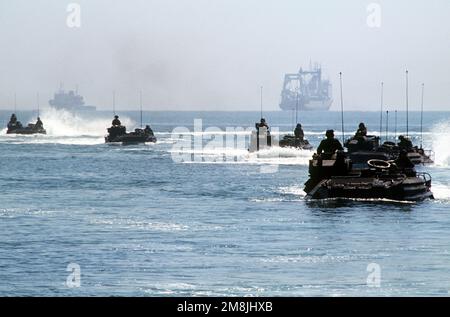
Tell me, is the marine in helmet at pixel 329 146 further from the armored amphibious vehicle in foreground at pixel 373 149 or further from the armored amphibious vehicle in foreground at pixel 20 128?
the armored amphibious vehicle in foreground at pixel 20 128

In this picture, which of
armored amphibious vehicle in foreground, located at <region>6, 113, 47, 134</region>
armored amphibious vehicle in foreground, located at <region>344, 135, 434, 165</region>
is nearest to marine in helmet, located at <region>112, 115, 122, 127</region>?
armored amphibious vehicle in foreground, located at <region>6, 113, 47, 134</region>

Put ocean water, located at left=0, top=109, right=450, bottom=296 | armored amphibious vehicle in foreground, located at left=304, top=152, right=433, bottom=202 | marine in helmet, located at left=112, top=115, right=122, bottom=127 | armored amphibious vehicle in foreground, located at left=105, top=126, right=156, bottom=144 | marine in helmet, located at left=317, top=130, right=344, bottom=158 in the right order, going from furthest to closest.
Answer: armored amphibious vehicle in foreground, located at left=105, top=126, right=156, bottom=144 < marine in helmet, located at left=112, top=115, right=122, bottom=127 < marine in helmet, located at left=317, top=130, right=344, bottom=158 < armored amphibious vehicle in foreground, located at left=304, top=152, right=433, bottom=202 < ocean water, located at left=0, top=109, right=450, bottom=296

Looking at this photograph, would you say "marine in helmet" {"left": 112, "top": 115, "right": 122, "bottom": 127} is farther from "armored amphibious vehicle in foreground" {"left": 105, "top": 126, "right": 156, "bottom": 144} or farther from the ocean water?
the ocean water

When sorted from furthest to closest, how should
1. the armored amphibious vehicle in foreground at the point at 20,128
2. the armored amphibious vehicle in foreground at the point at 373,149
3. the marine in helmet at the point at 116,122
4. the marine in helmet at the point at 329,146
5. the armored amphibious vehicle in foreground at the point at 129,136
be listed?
the armored amphibious vehicle in foreground at the point at 20,128 → the armored amphibious vehicle in foreground at the point at 129,136 → the marine in helmet at the point at 116,122 → the armored amphibious vehicle in foreground at the point at 373,149 → the marine in helmet at the point at 329,146

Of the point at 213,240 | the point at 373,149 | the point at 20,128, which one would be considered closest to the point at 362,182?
the point at 213,240

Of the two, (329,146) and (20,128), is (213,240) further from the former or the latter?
(20,128)

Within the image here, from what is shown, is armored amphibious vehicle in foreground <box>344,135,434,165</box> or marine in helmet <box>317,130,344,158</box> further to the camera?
armored amphibious vehicle in foreground <box>344,135,434,165</box>

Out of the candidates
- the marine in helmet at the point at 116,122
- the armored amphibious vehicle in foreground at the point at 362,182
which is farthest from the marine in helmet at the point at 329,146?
the marine in helmet at the point at 116,122

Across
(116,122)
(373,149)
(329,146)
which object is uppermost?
(329,146)

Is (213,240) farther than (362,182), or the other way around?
(362,182)

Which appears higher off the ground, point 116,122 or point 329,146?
point 329,146

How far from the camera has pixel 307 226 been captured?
38062mm
